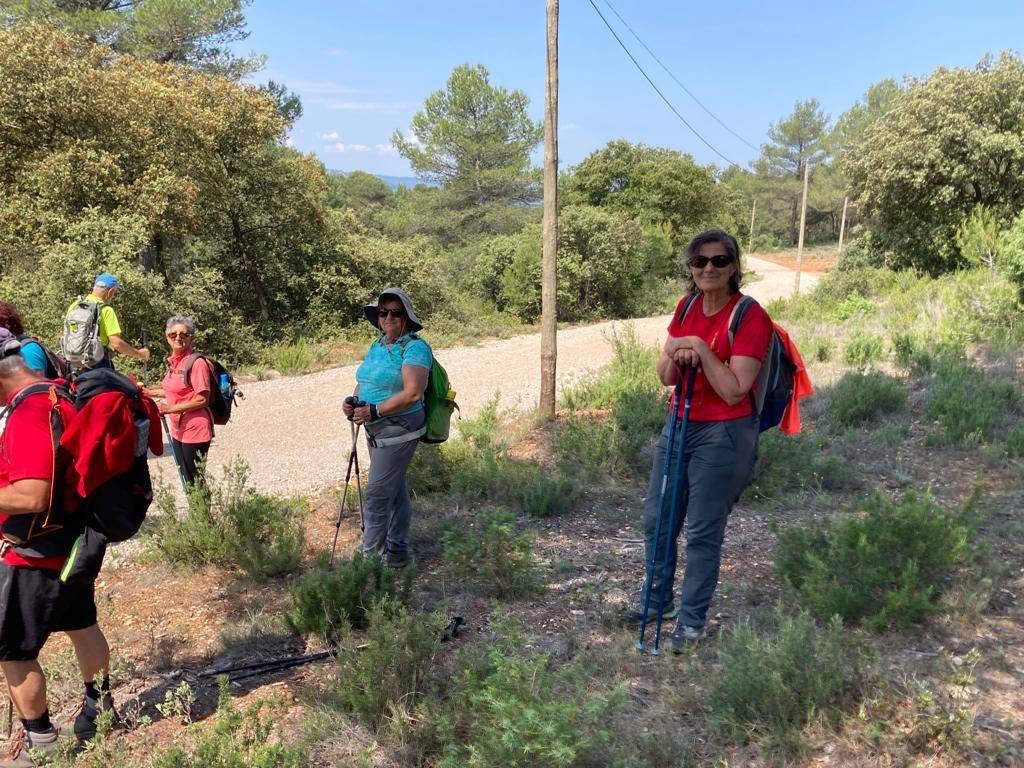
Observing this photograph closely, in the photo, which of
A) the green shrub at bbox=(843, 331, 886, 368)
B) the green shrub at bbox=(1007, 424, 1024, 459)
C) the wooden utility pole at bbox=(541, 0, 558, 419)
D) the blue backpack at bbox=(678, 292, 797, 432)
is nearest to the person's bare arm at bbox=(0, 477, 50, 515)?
the blue backpack at bbox=(678, 292, 797, 432)

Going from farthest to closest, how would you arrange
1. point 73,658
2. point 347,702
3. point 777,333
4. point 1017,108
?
1. point 1017,108
2. point 73,658
3. point 777,333
4. point 347,702

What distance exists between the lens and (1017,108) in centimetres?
1493

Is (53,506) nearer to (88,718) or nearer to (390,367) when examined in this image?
(88,718)

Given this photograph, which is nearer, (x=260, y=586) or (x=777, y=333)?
(x=777, y=333)

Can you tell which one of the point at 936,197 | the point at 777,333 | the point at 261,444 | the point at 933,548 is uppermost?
the point at 936,197

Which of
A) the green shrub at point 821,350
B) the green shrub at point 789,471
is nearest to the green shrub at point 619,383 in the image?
the green shrub at point 789,471

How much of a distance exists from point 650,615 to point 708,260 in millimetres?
1769

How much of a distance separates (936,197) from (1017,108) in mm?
2359

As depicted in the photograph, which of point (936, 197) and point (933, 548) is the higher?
point (936, 197)

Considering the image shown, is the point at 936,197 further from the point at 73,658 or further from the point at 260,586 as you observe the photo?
the point at 73,658

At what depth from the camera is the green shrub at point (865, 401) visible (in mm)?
6914

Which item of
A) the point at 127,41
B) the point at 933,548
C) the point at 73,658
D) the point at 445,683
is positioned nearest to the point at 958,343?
the point at 933,548

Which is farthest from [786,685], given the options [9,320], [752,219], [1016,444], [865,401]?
[752,219]

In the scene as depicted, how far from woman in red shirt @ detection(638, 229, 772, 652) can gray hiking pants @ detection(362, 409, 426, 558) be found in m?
1.39
